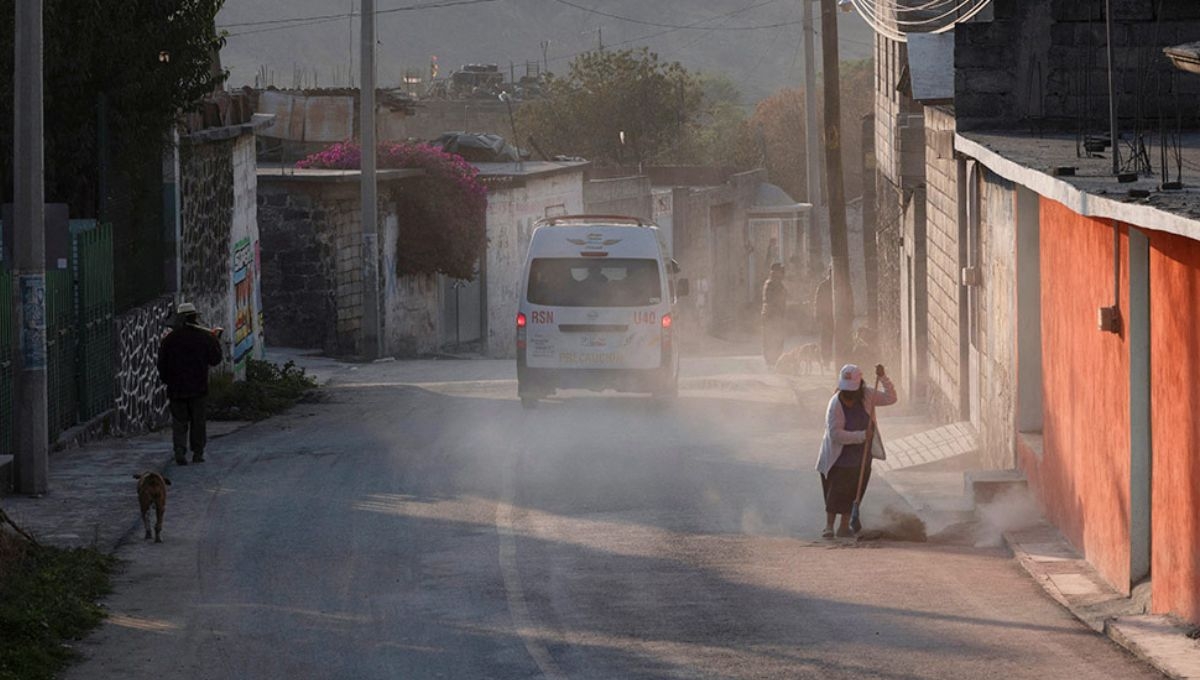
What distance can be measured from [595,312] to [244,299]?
8.75m

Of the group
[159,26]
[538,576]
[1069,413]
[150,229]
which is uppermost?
[159,26]

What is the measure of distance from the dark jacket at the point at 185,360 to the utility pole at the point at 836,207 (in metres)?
13.5

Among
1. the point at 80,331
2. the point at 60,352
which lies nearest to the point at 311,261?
the point at 80,331

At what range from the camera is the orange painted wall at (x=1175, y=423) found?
11.5 meters

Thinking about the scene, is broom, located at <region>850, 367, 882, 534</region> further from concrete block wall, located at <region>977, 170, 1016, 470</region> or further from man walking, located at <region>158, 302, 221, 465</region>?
man walking, located at <region>158, 302, 221, 465</region>

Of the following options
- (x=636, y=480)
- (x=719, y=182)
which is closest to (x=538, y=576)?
(x=636, y=480)

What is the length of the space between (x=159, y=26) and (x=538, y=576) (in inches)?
519

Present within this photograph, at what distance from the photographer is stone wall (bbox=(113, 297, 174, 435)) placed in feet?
76.1

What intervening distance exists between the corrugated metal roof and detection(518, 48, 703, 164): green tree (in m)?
57.6

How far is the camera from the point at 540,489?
18.9 metres

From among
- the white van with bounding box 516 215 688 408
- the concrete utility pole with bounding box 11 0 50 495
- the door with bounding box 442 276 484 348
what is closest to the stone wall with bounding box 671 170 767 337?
the door with bounding box 442 276 484 348

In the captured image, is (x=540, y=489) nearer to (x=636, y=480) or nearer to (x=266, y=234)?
(x=636, y=480)

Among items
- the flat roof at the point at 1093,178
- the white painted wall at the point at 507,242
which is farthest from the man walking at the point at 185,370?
the white painted wall at the point at 507,242

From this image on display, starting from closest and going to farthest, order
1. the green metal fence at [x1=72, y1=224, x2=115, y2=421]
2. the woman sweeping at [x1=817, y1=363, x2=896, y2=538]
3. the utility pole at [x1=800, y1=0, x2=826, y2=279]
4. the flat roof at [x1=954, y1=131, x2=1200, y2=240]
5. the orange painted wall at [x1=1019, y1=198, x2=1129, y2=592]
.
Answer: the flat roof at [x1=954, y1=131, x2=1200, y2=240] < the orange painted wall at [x1=1019, y1=198, x2=1129, y2=592] < the woman sweeping at [x1=817, y1=363, x2=896, y2=538] < the green metal fence at [x1=72, y1=224, x2=115, y2=421] < the utility pole at [x1=800, y1=0, x2=826, y2=279]
